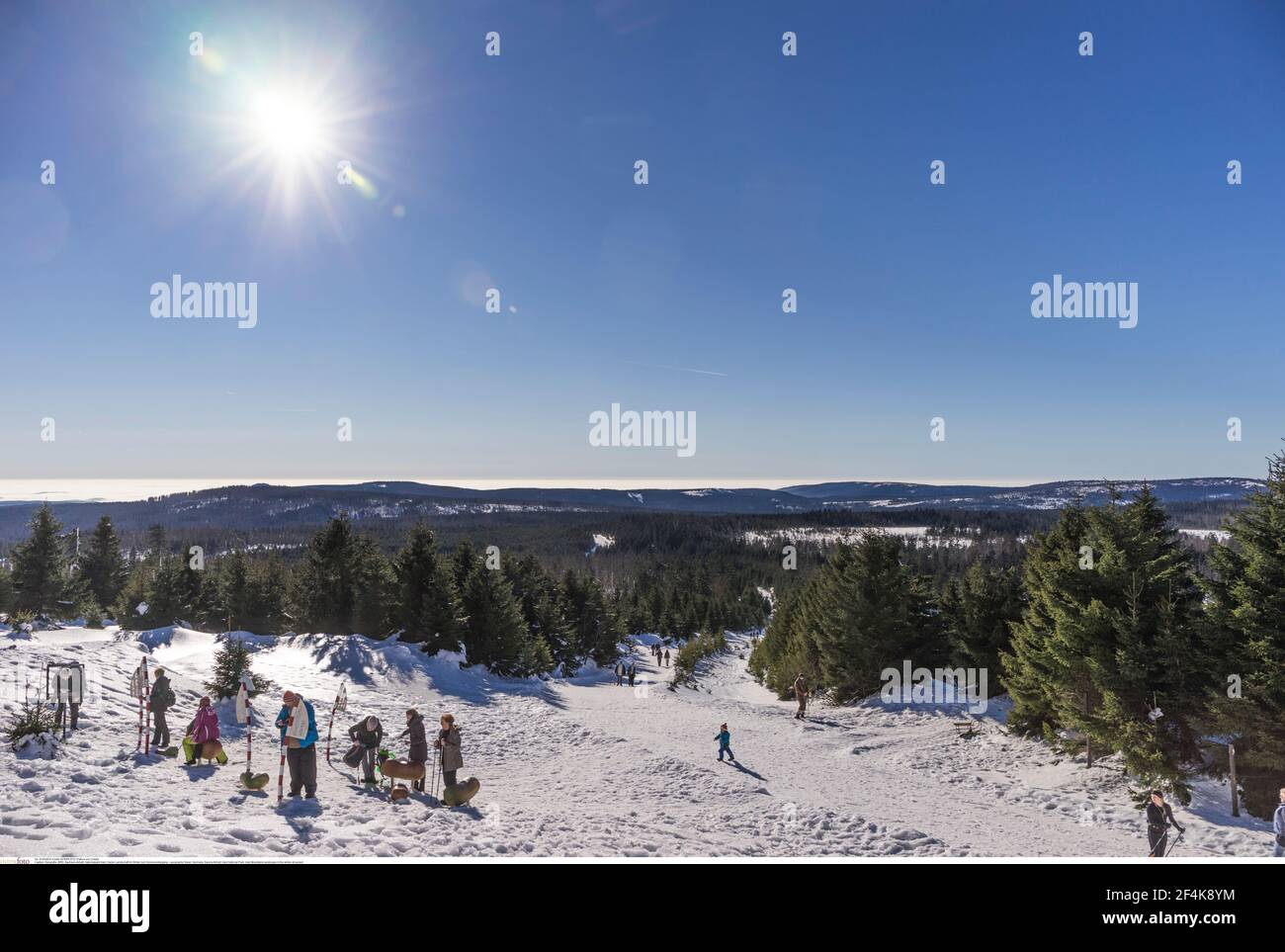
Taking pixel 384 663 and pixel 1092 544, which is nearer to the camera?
pixel 1092 544

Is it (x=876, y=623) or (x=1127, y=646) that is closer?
(x=1127, y=646)

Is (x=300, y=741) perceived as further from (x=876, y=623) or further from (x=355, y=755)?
(x=876, y=623)

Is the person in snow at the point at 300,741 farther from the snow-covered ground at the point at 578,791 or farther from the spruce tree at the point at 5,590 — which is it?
the spruce tree at the point at 5,590

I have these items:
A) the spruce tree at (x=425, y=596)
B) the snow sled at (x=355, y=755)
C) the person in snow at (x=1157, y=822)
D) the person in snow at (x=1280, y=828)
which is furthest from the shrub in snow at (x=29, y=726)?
the person in snow at (x=1280, y=828)

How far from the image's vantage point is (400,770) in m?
11.2

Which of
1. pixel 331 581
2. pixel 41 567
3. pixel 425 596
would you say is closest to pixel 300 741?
pixel 425 596

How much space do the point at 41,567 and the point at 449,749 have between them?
43208 mm

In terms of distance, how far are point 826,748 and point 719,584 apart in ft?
396

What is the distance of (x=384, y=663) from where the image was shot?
2531 centimetres

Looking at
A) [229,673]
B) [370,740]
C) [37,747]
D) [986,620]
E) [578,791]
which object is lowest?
[578,791]

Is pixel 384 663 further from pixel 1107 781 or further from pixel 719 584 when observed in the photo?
pixel 719 584

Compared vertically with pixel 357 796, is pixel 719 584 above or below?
below
